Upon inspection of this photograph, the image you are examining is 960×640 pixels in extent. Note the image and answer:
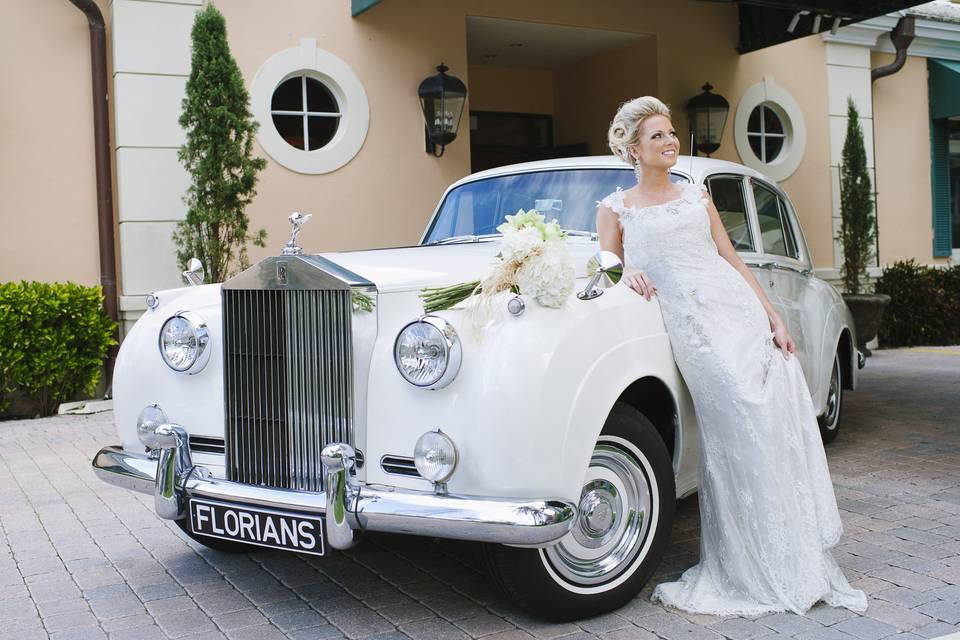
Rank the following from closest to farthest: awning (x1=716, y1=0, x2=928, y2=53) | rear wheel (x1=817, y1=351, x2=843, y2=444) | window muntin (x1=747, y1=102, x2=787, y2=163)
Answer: rear wheel (x1=817, y1=351, x2=843, y2=444) < awning (x1=716, y1=0, x2=928, y2=53) < window muntin (x1=747, y1=102, x2=787, y2=163)

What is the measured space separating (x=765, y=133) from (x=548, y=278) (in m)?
9.66

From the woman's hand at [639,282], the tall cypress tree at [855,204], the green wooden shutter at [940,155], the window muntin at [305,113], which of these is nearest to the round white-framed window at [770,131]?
the tall cypress tree at [855,204]

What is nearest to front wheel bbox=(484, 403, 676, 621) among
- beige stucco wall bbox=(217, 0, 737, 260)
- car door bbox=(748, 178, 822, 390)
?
car door bbox=(748, 178, 822, 390)

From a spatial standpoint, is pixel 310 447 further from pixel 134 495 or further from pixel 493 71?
pixel 493 71

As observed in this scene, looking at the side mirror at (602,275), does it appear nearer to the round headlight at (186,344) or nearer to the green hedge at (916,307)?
the round headlight at (186,344)

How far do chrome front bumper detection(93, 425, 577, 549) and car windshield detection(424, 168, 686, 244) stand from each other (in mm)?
1806

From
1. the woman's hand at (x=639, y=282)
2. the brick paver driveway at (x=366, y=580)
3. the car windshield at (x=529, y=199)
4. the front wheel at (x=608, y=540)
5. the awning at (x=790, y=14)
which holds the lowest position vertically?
the brick paver driveway at (x=366, y=580)

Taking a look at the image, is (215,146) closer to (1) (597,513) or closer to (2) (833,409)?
(2) (833,409)

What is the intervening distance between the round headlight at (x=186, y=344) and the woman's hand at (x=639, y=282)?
159cm

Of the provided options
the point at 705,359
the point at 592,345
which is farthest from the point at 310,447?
the point at 705,359

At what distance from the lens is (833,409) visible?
607 centimetres

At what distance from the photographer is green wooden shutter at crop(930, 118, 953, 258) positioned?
13.3 meters

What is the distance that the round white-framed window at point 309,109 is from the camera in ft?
28.7

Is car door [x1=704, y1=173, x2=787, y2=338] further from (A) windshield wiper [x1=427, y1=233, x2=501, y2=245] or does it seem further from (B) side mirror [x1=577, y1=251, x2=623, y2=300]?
(B) side mirror [x1=577, y1=251, x2=623, y2=300]
